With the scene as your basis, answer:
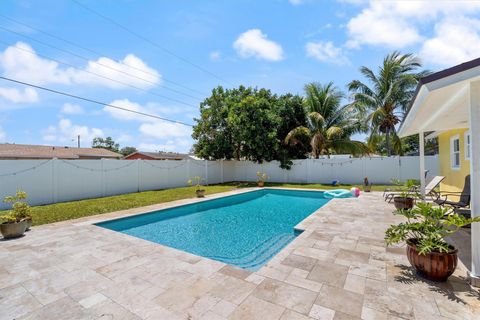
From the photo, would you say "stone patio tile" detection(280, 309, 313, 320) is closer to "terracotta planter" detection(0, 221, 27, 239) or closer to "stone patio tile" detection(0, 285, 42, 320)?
"stone patio tile" detection(0, 285, 42, 320)

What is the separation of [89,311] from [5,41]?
11.1m

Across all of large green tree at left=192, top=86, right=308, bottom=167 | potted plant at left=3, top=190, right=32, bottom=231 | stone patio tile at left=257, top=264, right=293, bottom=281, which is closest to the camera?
stone patio tile at left=257, top=264, right=293, bottom=281

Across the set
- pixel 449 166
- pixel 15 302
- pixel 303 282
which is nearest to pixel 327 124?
pixel 449 166

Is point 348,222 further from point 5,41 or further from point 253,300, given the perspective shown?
point 5,41

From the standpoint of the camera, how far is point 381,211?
24.0 ft

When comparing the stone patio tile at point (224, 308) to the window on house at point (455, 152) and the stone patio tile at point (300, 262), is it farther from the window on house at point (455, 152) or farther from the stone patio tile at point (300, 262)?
the window on house at point (455, 152)

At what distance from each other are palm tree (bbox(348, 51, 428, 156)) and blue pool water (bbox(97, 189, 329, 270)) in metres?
8.75

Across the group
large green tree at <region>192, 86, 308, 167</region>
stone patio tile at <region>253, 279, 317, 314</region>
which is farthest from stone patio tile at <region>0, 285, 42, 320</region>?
large green tree at <region>192, 86, 308, 167</region>

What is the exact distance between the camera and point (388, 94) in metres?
14.9

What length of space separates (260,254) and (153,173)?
1068cm

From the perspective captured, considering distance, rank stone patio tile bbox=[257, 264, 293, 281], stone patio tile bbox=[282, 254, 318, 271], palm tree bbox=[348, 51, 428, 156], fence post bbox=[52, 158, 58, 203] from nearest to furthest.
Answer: stone patio tile bbox=[257, 264, 293, 281]
stone patio tile bbox=[282, 254, 318, 271]
fence post bbox=[52, 158, 58, 203]
palm tree bbox=[348, 51, 428, 156]

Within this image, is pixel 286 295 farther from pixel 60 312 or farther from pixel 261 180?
pixel 261 180

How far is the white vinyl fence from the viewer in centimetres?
924

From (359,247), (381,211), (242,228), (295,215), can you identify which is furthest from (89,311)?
(381,211)
